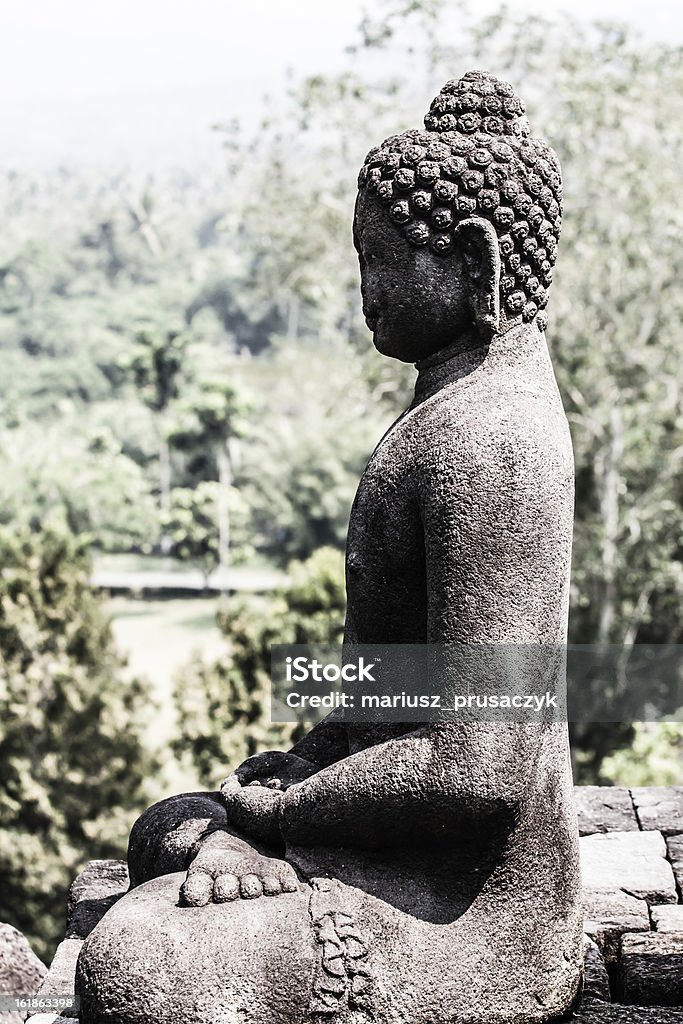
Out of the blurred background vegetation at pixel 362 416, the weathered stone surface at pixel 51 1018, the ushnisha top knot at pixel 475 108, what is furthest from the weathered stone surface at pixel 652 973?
the blurred background vegetation at pixel 362 416

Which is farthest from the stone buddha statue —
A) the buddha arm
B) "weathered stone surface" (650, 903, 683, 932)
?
"weathered stone surface" (650, 903, 683, 932)

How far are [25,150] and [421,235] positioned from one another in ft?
302

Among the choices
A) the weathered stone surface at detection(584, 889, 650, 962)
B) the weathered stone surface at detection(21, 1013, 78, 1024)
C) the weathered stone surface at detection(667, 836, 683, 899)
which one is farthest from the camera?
the weathered stone surface at detection(667, 836, 683, 899)

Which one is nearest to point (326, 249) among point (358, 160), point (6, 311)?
point (358, 160)

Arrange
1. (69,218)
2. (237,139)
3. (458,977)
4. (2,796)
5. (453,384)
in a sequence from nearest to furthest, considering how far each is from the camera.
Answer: (458,977)
(453,384)
(2,796)
(237,139)
(69,218)

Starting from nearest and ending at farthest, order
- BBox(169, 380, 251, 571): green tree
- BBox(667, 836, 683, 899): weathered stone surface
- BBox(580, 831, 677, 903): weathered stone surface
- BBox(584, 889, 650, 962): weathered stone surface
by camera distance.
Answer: BBox(584, 889, 650, 962): weathered stone surface → BBox(580, 831, 677, 903): weathered stone surface → BBox(667, 836, 683, 899): weathered stone surface → BBox(169, 380, 251, 571): green tree

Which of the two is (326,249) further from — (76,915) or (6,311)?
(6,311)

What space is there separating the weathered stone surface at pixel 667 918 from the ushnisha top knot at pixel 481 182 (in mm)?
1900

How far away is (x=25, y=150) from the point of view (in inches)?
3514

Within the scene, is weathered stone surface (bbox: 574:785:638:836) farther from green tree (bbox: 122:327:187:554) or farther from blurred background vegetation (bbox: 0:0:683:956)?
green tree (bbox: 122:327:187:554)

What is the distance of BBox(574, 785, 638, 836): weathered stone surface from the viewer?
4.84 meters

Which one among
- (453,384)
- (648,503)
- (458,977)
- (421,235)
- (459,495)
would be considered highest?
(421,235)

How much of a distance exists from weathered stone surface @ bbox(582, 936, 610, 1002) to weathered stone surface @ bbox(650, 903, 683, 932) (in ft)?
1.22

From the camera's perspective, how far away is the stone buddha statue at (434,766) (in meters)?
2.82
